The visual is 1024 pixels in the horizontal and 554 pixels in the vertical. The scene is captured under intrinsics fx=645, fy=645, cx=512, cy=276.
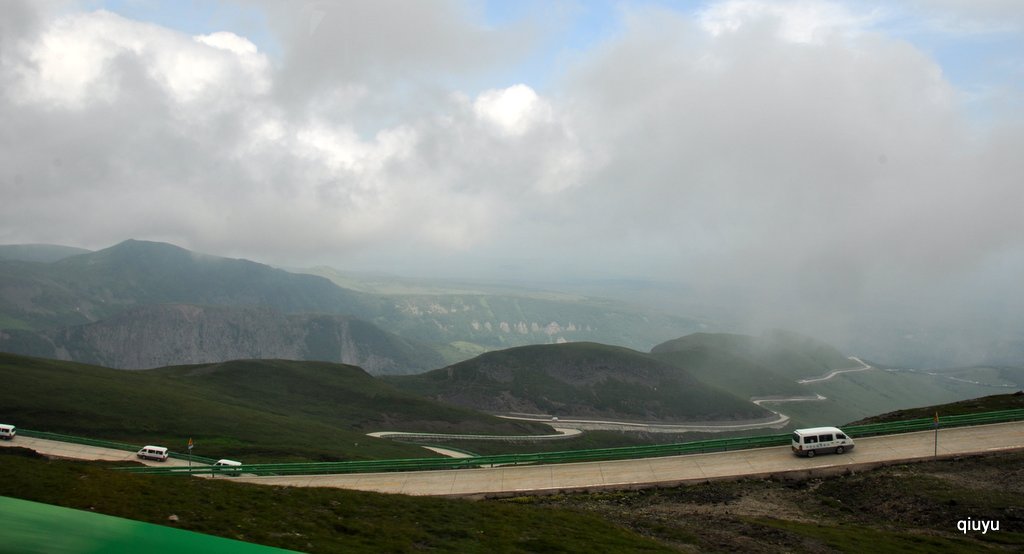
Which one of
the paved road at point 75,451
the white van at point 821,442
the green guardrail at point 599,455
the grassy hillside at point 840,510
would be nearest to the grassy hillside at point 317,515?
the grassy hillside at point 840,510

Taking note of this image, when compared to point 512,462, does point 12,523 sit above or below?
above

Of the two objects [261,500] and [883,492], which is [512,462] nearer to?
[261,500]

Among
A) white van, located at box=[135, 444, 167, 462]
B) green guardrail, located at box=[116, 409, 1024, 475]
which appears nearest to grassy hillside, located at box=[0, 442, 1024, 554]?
green guardrail, located at box=[116, 409, 1024, 475]

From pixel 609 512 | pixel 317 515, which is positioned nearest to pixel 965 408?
pixel 609 512

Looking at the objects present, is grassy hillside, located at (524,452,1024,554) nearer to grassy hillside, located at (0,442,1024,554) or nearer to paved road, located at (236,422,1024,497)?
grassy hillside, located at (0,442,1024,554)

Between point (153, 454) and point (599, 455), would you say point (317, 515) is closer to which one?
point (599, 455)

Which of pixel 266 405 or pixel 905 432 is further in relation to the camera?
pixel 266 405

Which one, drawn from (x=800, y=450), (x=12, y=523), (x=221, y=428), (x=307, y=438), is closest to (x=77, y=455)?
(x=221, y=428)
